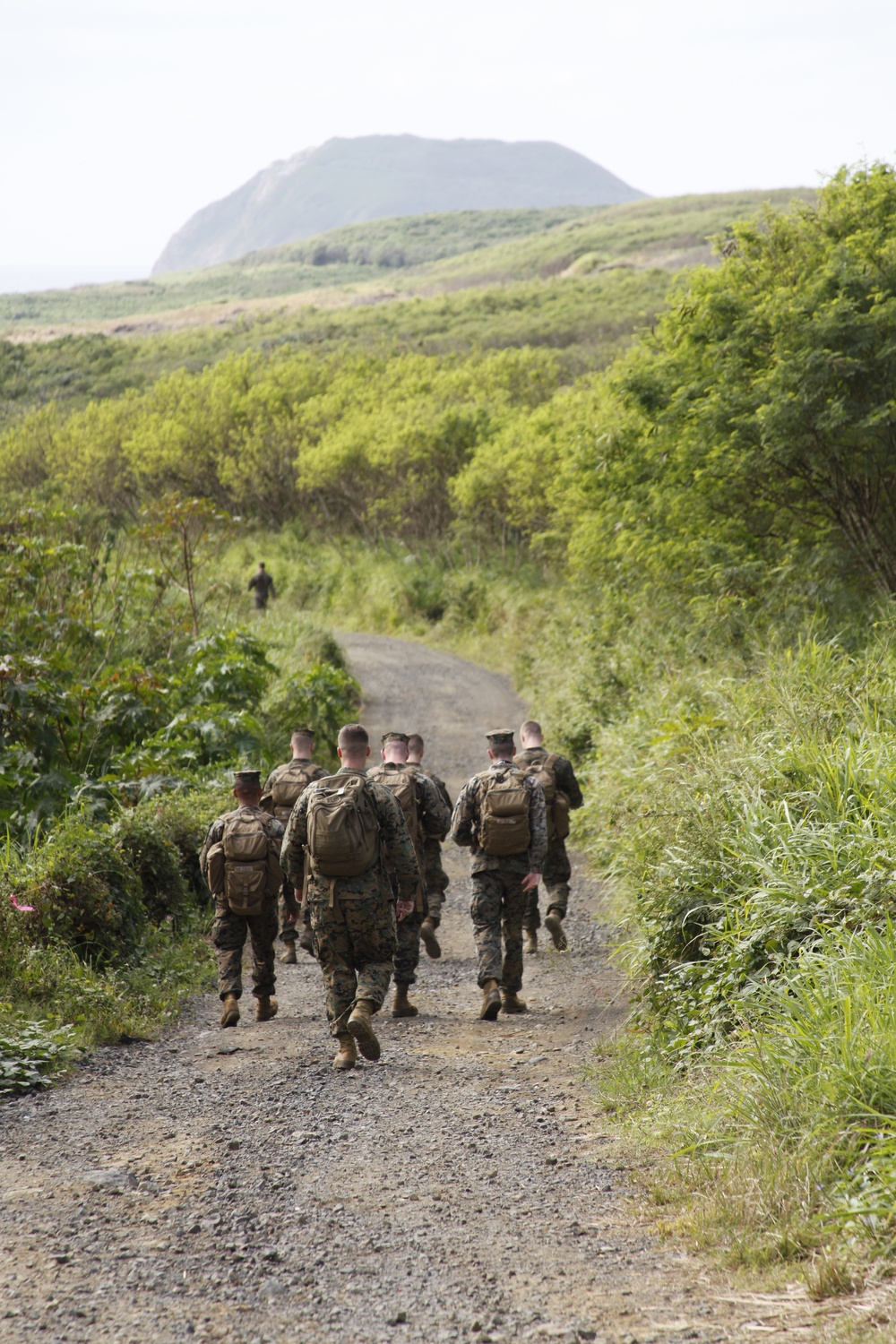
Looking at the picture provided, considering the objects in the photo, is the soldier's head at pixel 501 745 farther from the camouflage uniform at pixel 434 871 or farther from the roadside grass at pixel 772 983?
the roadside grass at pixel 772 983

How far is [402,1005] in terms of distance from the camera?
682 centimetres

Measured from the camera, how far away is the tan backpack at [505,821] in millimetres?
6688

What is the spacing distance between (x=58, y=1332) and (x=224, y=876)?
383 cm

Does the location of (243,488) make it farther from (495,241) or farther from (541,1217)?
(495,241)

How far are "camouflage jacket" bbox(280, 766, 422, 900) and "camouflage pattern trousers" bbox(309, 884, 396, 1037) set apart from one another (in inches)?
1.5

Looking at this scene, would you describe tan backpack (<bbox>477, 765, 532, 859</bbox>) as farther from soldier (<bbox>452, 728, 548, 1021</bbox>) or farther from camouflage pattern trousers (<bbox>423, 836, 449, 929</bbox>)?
camouflage pattern trousers (<bbox>423, 836, 449, 929</bbox>)

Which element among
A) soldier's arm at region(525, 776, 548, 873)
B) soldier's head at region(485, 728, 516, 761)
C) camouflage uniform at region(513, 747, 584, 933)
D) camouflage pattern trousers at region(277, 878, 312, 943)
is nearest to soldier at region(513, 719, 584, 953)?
camouflage uniform at region(513, 747, 584, 933)

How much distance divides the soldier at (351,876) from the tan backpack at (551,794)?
2750 mm

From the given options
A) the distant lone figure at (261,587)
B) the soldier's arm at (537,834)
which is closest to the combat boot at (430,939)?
the soldier's arm at (537,834)

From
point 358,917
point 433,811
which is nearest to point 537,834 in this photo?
point 433,811

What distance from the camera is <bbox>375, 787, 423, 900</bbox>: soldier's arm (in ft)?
18.7

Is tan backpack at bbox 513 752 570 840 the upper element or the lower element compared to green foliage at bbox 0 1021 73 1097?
upper

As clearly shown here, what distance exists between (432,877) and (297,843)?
271 centimetres

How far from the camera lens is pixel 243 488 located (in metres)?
37.7
